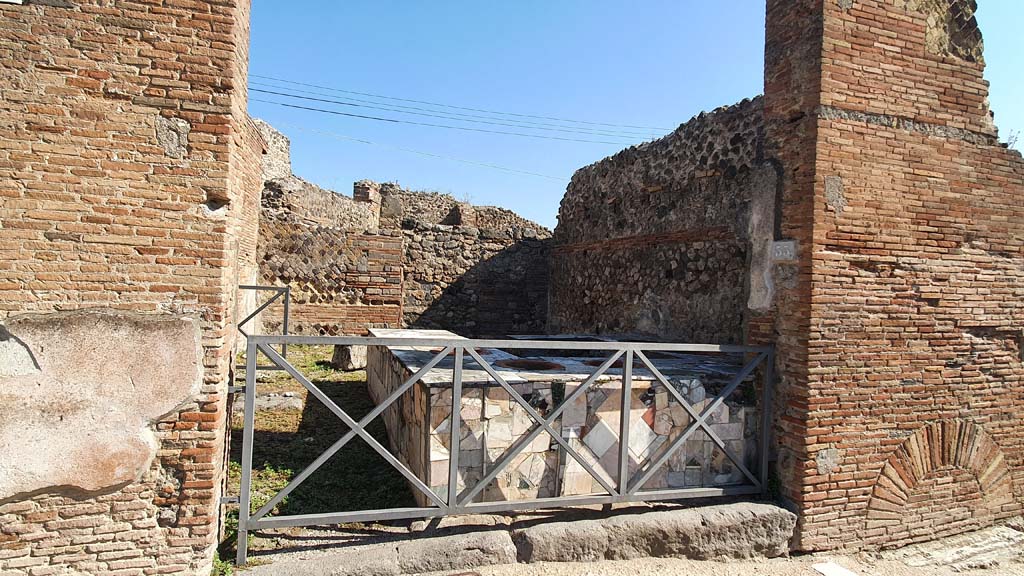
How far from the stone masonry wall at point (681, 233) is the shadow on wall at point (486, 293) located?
2.04 m

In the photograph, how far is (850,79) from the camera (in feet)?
13.9

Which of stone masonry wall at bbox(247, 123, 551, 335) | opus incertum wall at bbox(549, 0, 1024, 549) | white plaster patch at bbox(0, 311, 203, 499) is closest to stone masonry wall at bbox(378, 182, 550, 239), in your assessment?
stone masonry wall at bbox(247, 123, 551, 335)

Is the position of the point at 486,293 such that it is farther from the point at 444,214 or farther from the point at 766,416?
the point at 766,416

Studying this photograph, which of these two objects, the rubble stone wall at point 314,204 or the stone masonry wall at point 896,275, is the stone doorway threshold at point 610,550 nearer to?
the stone masonry wall at point 896,275

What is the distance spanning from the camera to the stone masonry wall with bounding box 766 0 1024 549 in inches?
165

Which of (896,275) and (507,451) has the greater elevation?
(896,275)

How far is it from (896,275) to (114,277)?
5.32 meters

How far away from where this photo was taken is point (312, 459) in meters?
5.16

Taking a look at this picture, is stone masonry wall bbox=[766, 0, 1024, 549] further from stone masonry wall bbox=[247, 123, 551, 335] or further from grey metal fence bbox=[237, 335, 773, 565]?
stone masonry wall bbox=[247, 123, 551, 335]

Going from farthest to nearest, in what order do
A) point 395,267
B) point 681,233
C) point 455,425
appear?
point 395,267 → point 681,233 → point 455,425

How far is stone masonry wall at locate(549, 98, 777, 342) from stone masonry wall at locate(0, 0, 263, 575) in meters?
4.05

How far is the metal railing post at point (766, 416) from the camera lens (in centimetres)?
439

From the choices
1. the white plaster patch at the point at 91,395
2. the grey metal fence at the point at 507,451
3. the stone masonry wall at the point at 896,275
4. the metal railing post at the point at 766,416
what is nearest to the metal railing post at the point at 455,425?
the grey metal fence at the point at 507,451

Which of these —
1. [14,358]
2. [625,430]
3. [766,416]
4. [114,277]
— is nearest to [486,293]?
[766,416]
